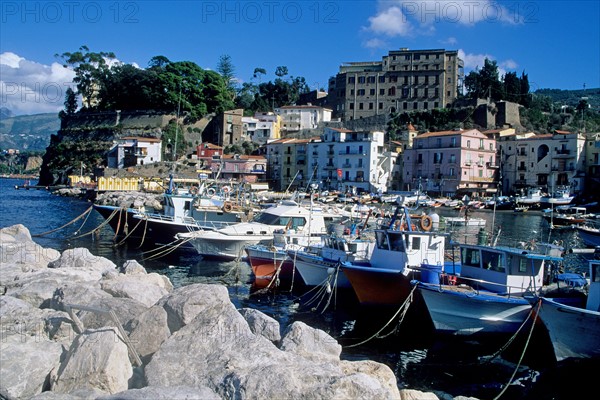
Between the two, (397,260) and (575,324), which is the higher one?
(397,260)

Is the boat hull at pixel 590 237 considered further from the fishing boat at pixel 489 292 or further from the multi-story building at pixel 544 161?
the multi-story building at pixel 544 161

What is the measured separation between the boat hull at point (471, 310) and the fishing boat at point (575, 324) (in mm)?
1056

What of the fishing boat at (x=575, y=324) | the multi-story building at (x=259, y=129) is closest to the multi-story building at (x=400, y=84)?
the multi-story building at (x=259, y=129)

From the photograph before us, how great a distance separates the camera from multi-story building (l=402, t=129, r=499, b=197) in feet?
230

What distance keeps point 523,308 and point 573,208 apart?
149ft

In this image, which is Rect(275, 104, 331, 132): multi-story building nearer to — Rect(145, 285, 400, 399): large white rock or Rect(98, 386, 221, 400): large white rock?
Rect(145, 285, 400, 399): large white rock

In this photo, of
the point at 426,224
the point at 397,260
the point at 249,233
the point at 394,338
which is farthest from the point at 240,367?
the point at 249,233

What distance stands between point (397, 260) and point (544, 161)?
57796 mm

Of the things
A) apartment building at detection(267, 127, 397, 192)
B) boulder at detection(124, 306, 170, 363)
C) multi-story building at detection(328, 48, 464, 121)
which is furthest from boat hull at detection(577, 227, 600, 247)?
multi-story building at detection(328, 48, 464, 121)

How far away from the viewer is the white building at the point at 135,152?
80375 mm

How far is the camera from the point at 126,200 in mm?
54719

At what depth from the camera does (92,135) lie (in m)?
89.2

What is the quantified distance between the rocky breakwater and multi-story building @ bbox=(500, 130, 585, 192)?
5914 centimetres

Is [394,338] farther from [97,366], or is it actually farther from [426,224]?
[97,366]
